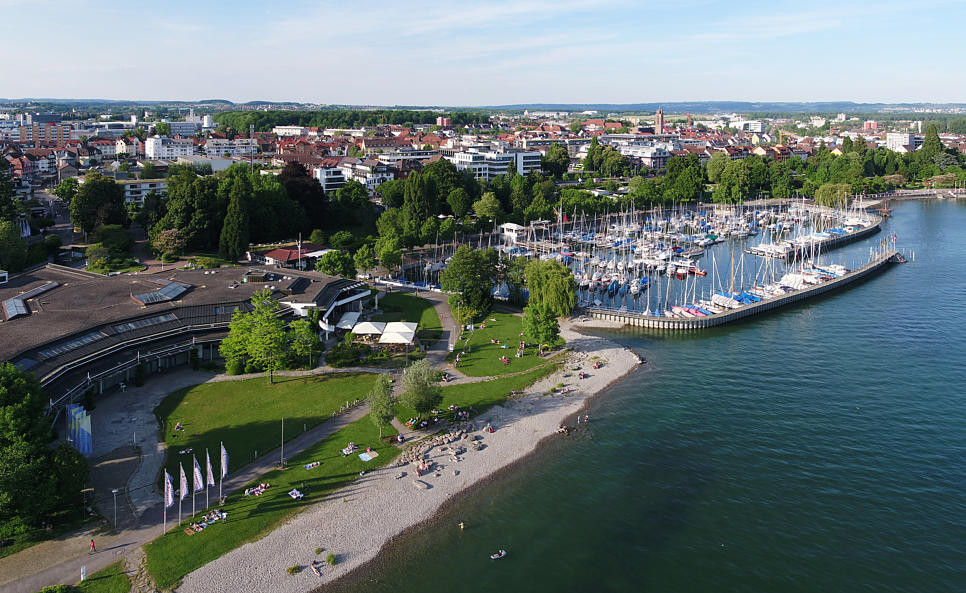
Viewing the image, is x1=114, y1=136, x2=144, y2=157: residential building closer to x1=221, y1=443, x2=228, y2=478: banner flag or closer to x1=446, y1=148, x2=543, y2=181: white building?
x1=446, y1=148, x2=543, y2=181: white building

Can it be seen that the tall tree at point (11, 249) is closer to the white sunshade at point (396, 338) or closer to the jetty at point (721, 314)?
the white sunshade at point (396, 338)

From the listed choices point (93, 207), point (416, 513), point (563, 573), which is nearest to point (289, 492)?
point (416, 513)

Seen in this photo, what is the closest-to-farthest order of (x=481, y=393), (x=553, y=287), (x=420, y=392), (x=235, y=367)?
(x=420, y=392) < (x=481, y=393) < (x=235, y=367) < (x=553, y=287)

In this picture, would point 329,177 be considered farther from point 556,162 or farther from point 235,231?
point 556,162

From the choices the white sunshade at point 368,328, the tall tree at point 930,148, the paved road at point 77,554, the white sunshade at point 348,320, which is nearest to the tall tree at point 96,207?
the white sunshade at point 348,320

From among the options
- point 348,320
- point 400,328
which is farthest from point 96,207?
point 400,328

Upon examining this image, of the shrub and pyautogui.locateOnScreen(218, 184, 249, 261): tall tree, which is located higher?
pyautogui.locateOnScreen(218, 184, 249, 261): tall tree

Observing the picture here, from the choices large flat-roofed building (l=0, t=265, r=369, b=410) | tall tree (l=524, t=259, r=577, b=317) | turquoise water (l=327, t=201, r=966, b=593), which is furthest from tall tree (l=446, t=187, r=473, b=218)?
turquoise water (l=327, t=201, r=966, b=593)
